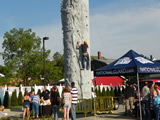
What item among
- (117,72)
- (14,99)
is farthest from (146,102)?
(14,99)

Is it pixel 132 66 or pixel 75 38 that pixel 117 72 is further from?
pixel 75 38

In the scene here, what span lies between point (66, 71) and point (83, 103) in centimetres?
340

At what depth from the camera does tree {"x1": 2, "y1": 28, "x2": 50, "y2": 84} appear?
45.5 metres

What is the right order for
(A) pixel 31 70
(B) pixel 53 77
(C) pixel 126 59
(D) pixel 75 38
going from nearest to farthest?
(C) pixel 126 59, (D) pixel 75 38, (A) pixel 31 70, (B) pixel 53 77

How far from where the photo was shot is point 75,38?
17.9 metres

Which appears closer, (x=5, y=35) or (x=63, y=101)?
(x=63, y=101)

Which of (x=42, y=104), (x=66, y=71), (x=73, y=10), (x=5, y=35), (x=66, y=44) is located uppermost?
(x=5, y=35)

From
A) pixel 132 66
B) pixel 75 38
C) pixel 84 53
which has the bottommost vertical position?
pixel 132 66

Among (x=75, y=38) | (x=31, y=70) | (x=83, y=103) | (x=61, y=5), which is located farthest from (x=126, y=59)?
(x=31, y=70)

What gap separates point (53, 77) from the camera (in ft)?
165

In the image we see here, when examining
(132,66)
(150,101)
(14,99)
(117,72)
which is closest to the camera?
(150,101)

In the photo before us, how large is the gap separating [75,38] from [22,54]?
30637mm

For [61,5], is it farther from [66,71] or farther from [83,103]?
[83,103]

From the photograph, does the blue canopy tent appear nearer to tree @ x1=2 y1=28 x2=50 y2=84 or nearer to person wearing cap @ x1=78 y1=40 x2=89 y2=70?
person wearing cap @ x1=78 y1=40 x2=89 y2=70
